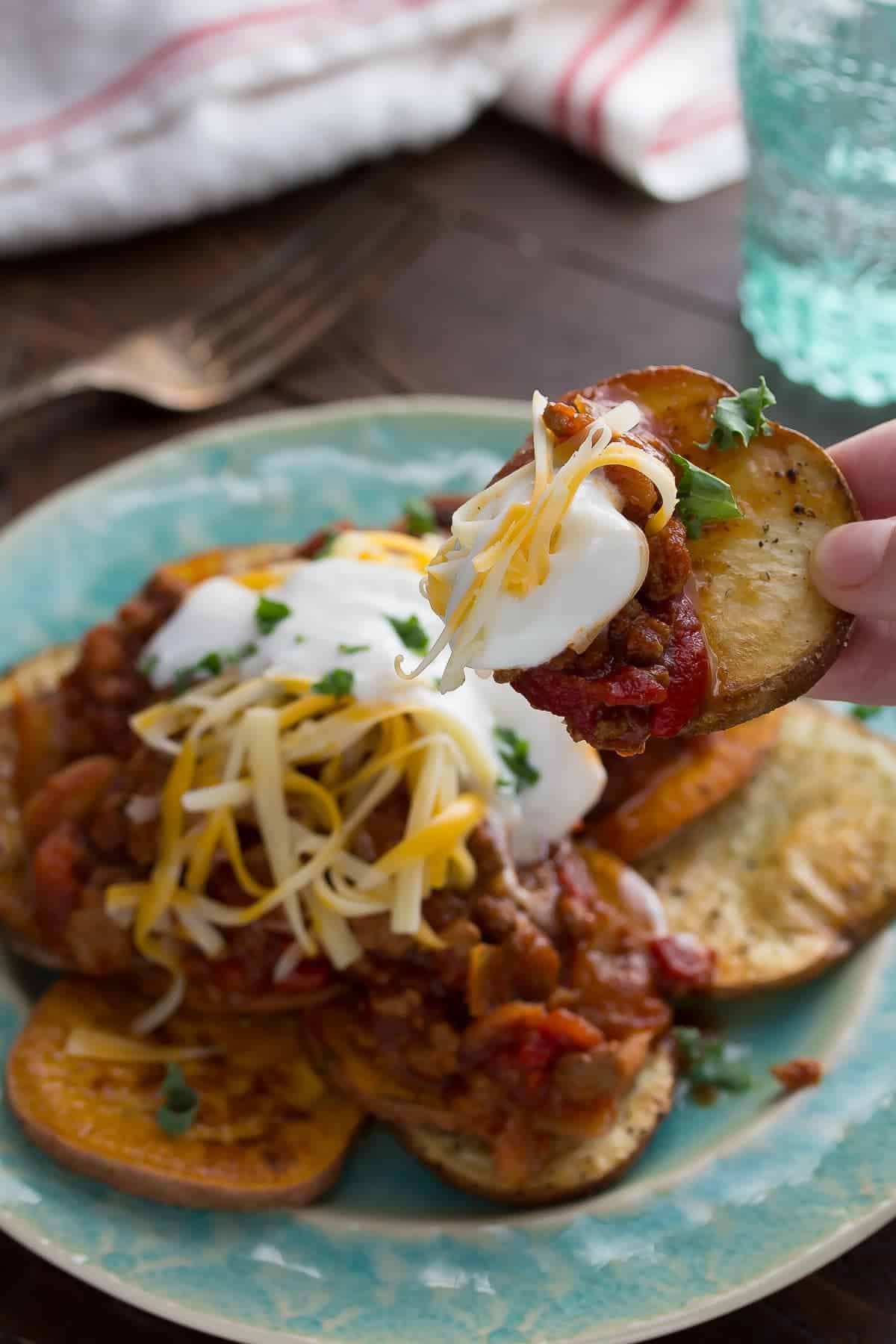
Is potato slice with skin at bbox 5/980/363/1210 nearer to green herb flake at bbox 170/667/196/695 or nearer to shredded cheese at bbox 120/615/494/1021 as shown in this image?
shredded cheese at bbox 120/615/494/1021

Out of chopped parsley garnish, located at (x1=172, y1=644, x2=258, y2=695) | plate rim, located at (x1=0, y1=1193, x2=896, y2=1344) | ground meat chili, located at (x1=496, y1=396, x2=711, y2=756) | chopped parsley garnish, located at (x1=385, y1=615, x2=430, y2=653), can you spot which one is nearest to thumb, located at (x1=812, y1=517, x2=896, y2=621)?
ground meat chili, located at (x1=496, y1=396, x2=711, y2=756)

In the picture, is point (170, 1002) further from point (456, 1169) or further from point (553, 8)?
point (553, 8)

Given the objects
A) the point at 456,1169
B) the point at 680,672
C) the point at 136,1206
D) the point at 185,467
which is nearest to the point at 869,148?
the point at 185,467

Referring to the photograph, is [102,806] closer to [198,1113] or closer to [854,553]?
[198,1113]

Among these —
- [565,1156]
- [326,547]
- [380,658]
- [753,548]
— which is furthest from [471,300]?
[565,1156]

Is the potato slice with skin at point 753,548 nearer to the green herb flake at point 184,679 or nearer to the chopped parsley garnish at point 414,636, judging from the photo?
the chopped parsley garnish at point 414,636

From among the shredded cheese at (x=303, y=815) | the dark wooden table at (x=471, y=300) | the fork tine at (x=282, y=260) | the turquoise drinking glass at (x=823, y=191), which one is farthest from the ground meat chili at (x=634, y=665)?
the fork tine at (x=282, y=260)
